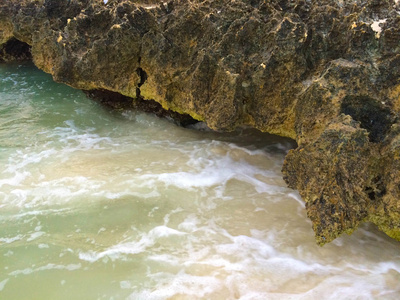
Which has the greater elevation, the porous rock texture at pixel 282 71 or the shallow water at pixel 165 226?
the porous rock texture at pixel 282 71

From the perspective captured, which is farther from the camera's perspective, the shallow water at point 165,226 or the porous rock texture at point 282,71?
the porous rock texture at point 282,71

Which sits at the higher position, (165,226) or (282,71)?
(282,71)

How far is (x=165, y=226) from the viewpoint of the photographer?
3.19 m

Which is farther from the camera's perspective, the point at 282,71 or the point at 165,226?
the point at 282,71

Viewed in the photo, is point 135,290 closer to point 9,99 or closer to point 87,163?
point 87,163

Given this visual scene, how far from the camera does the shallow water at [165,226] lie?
259 centimetres

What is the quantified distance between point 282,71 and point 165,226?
2.15 m

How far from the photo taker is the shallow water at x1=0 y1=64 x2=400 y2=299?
8.50 feet

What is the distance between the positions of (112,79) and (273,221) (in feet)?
10.4

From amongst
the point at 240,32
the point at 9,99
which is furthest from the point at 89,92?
the point at 240,32

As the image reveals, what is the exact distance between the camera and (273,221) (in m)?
3.22

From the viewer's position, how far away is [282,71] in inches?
143

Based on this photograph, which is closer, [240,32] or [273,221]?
[273,221]

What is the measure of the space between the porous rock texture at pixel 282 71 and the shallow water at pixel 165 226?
40 cm
